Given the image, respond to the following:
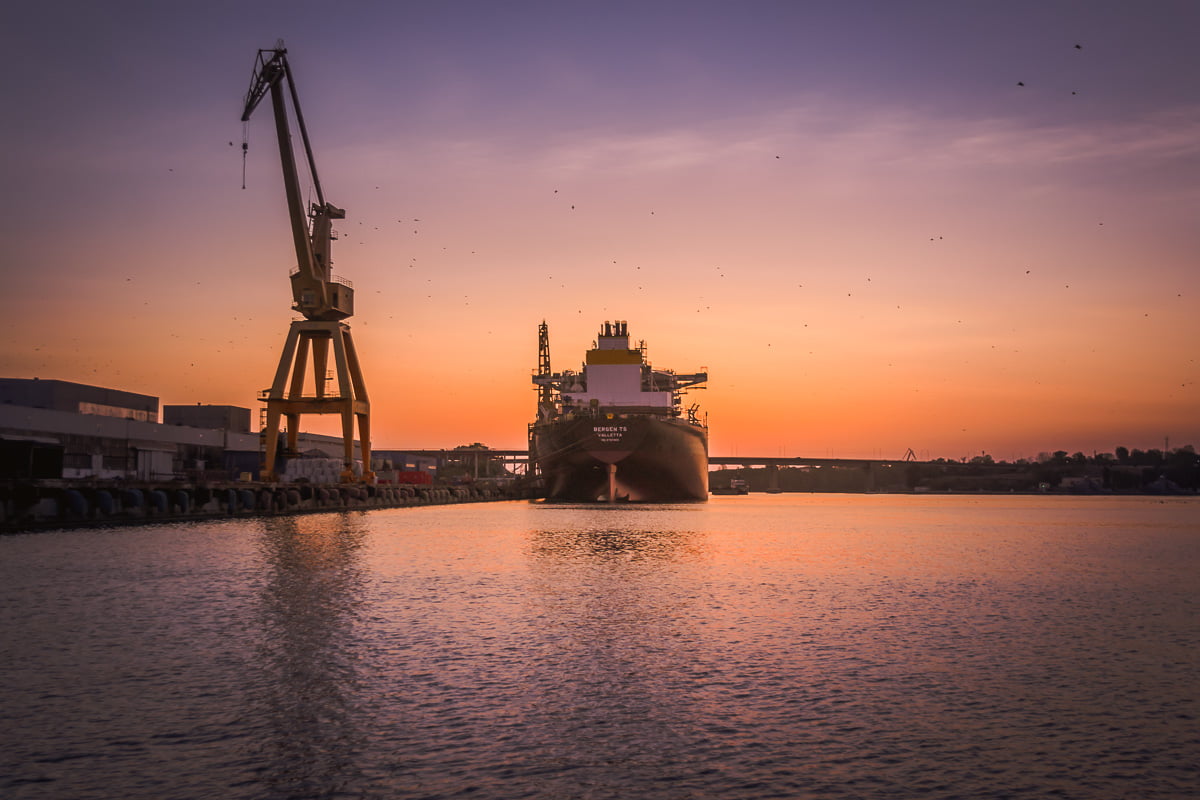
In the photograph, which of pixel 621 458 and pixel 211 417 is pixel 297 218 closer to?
pixel 621 458

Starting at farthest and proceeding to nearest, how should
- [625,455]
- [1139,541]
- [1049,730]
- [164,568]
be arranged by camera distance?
[625,455]
[1139,541]
[164,568]
[1049,730]

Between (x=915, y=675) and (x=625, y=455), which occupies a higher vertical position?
(x=625, y=455)

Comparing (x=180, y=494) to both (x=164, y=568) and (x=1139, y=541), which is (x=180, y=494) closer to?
(x=164, y=568)

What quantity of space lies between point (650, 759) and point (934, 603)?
39.0 ft

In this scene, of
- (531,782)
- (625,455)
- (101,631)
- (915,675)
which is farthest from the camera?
(625,455)

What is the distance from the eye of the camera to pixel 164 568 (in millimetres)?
22828

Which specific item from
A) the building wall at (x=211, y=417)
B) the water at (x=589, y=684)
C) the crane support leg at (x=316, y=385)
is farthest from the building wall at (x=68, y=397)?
the water at (x=589, y=684)

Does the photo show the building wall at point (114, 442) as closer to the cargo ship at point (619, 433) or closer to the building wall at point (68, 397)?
the building wall at point (68, 397)

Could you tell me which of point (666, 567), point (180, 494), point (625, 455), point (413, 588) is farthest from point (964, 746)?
point (625, 455)

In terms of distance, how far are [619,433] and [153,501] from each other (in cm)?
3437

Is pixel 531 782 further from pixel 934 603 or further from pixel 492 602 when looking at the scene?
pixel 934 603

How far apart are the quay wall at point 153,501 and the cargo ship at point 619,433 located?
51.4 ft

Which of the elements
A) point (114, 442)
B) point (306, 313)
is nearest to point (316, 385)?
point (306, 313)

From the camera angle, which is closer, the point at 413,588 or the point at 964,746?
the point at 964,746
